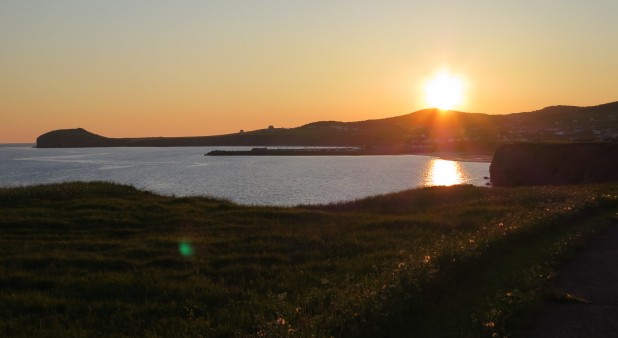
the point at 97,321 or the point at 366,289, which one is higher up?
the point at 366,289

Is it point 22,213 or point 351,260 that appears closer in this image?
point 351,260

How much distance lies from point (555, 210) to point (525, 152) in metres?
54.0

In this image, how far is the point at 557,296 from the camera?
13.3m

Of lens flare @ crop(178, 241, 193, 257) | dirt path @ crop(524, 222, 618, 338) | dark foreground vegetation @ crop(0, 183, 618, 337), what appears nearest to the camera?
dirt path @ crop(524, 222, 618, 338)

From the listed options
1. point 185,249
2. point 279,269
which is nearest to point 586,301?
point 279,269

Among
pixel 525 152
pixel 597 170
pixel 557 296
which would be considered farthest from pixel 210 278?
pixel 525 152

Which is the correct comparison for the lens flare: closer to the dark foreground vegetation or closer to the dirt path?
the dark foreground vegetation

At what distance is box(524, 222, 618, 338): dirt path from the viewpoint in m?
11.4

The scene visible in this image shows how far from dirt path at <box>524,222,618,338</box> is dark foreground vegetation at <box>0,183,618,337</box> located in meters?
0.42

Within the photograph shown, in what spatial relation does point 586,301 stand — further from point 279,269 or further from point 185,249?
point 185,249

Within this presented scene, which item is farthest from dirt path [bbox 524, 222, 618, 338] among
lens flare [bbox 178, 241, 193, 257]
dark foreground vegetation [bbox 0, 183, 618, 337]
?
lens flare [bbox 178, 241, 193, 257]

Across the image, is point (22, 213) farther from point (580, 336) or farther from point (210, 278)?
point (580, 336)

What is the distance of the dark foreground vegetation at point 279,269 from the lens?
11.8 meters

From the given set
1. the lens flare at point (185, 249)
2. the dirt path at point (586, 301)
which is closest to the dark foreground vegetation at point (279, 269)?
the lens flare at point (185, 249)
